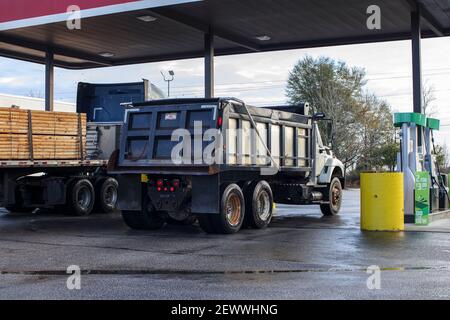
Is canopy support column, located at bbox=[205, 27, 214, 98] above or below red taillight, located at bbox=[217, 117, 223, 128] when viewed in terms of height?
above

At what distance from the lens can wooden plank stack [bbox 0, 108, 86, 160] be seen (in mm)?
14469

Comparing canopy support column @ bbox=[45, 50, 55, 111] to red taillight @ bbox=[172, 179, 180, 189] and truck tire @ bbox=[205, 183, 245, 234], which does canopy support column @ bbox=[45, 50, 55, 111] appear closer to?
red taillight @ bbox=[172, 179, 180, 189]

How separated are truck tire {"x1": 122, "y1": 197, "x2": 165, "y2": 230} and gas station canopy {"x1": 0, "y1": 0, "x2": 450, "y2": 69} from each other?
5.67m

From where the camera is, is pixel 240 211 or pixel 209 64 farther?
pixel 209 64

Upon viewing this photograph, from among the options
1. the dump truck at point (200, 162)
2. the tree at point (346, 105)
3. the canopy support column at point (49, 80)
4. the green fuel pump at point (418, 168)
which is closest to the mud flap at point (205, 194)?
the dump truck at point (200, 162)

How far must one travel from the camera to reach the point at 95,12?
16750mm

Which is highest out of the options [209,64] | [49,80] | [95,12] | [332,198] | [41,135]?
[95,12]

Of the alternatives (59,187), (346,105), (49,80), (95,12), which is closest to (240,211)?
(59,187)

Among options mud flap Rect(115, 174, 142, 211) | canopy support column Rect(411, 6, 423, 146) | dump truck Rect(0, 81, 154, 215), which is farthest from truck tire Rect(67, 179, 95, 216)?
canopy support column Rect(411, 6, 423, 146)

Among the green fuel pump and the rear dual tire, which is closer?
the rear dual tire

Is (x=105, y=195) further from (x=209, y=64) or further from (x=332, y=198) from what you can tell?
(x=332, y=198)

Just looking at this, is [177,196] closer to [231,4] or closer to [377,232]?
[377,232]

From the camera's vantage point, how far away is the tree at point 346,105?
→ 45656mm

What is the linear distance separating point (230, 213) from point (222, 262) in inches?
141
